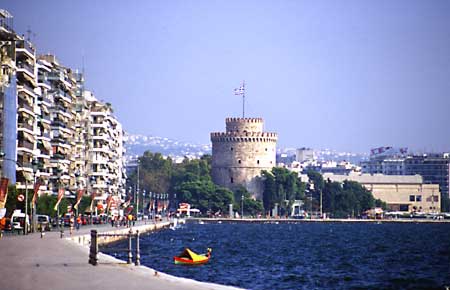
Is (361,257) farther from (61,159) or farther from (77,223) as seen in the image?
(61,159)

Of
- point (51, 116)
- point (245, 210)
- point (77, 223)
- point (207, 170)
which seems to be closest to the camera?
point (77, 223)

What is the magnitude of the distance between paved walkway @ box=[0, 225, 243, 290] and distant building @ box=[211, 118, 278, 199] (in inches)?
4947

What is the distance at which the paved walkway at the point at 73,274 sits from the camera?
27.8m

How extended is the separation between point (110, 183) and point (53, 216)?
50.2 metres

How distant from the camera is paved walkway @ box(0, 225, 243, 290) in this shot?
1094 inches

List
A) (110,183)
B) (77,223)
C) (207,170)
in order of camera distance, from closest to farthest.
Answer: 1. (77,223)
2. (110,183)
3. (207,170)

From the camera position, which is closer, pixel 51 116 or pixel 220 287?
pixel 220 287

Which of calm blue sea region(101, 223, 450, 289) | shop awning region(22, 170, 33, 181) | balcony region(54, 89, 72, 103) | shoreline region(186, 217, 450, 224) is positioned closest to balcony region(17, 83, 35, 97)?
shop awning region(22, 170, 33, 181)

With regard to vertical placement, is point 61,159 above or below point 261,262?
above

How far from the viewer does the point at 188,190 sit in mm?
166875

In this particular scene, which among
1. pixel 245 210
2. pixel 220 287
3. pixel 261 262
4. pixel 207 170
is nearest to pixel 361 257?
pixel 261 262

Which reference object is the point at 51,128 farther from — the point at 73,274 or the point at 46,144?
the point at 73,274

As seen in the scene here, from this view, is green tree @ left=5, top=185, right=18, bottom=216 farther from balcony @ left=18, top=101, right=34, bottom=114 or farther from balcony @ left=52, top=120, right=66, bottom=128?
balcony @ left=52, top=120, right=66, bottom=128

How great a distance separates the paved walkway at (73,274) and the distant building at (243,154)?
126 m
